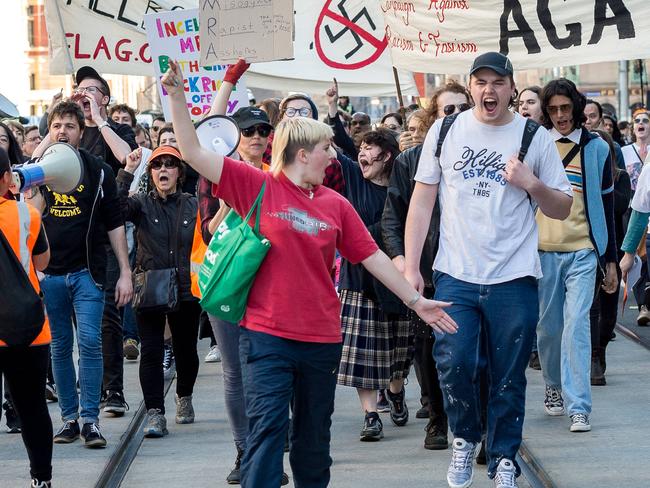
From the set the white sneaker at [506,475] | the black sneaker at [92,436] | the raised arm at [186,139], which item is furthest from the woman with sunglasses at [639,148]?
the raised arm at [186,139]

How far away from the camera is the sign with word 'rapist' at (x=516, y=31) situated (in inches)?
404

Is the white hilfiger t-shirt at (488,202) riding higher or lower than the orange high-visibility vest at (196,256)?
higher

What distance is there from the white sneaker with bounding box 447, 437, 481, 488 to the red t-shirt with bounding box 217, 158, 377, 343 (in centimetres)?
106

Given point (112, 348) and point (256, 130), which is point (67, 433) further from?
point (256, 130)

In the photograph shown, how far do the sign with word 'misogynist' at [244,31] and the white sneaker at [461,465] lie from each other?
2256 millimetres

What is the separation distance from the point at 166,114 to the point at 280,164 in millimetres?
4314

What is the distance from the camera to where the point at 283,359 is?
549cm

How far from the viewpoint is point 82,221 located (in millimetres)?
7984

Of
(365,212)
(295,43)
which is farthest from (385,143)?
(295,43)

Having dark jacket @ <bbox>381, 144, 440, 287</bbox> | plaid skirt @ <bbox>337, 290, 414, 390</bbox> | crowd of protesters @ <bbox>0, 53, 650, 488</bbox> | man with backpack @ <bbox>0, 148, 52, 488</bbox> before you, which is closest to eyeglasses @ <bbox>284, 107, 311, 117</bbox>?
crowd of protesters @ <bbox>0, 53, 650, 488</bbox>

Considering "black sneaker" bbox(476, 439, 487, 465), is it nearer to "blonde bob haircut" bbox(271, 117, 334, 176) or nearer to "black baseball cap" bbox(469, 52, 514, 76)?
"black baseball cap" bbox(469, 52, 514, 76)

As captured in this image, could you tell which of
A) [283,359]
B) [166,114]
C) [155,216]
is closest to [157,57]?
[166,114]

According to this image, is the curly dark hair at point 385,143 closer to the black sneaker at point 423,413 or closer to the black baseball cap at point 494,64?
the black sneaker at point 423,413

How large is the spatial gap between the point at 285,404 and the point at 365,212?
2600 millimetres
